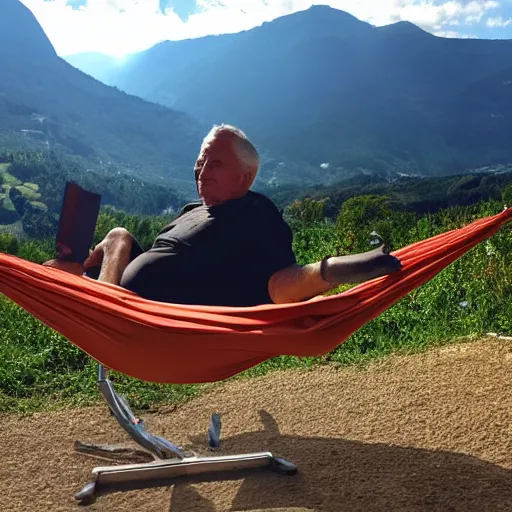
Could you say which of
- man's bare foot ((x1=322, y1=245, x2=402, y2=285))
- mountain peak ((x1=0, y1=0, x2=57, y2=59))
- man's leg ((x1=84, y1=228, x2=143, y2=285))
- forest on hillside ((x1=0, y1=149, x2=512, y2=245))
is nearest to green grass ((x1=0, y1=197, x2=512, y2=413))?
man's leg ((x1=84, y1=228, x2=143, y2=285))

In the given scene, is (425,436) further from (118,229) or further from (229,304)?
(118,229)

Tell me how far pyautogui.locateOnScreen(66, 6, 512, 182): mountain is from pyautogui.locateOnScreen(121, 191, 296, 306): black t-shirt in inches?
3491

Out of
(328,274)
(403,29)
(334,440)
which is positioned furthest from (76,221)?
(403,29)

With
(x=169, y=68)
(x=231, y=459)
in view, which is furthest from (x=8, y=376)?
(x=169, y=68)

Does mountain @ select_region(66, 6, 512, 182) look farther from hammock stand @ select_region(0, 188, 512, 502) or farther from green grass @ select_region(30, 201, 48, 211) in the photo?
hammock stand @ select_region(0, 188, 512, 502)

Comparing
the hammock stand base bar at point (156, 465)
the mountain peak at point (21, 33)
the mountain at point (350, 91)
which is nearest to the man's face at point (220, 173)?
the hammock stand base bar at point (156, 465)

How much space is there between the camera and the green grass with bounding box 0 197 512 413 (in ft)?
14.7

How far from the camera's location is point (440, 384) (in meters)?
4.04

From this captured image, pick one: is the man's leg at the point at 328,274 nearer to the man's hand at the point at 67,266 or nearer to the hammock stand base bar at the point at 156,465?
the man's hand at the point at 67,266

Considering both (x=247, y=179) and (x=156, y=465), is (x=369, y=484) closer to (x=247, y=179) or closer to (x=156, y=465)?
(x=156, y=465)

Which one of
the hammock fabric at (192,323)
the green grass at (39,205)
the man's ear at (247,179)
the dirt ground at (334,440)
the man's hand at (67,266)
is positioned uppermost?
the man's ear at (247,179)

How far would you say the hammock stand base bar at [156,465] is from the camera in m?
3.02

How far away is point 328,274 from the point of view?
7.29ft

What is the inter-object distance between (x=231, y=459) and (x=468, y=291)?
3135 mm
